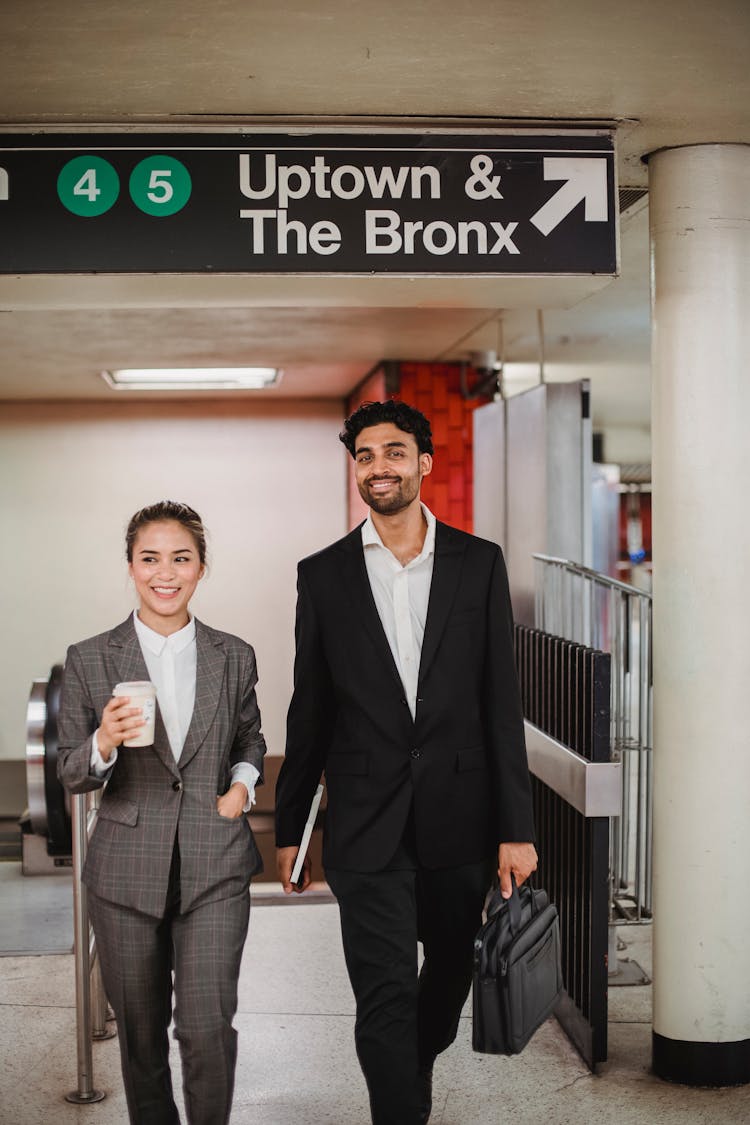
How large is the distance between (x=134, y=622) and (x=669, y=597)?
170 cm

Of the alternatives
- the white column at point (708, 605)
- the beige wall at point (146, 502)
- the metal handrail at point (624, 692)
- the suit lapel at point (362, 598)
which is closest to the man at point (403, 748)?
Answer: the suit lapel at point (362, 598)

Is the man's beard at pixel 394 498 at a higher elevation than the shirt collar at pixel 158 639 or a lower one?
higher

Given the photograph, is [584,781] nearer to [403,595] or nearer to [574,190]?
[403,595]

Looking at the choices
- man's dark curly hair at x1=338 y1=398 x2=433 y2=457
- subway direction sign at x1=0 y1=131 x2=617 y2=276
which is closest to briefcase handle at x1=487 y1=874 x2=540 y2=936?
man's dark curly hair at x1=338 y1=398 x2=433 y2=457

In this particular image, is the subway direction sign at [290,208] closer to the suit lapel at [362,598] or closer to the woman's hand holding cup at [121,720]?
the suit lapel at [362,598]

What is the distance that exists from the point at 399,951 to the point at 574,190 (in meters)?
2.08

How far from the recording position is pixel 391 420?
297 centimetres

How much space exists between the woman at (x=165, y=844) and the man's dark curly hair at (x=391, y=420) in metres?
0.52

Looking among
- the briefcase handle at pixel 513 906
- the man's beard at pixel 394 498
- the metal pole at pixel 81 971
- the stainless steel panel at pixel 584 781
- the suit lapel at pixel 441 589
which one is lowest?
the metal pole at pixel 81 971

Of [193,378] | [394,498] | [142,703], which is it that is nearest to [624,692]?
[394,498]

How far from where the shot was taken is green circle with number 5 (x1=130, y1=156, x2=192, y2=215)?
3.27 m

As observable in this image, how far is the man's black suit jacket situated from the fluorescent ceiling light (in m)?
6.16

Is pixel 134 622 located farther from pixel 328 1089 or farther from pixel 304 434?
pixel 304 434

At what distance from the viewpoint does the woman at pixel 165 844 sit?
265 cm
